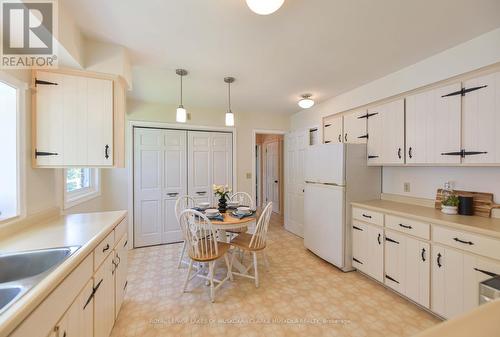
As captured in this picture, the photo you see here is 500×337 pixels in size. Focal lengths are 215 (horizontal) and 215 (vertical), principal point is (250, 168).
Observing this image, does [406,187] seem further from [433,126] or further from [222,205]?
[222,205]

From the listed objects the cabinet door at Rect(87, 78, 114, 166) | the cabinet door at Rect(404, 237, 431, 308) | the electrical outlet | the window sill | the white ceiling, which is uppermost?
the white ceiling

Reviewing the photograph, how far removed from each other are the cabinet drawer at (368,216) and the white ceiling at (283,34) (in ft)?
5.38

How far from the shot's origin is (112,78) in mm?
1887

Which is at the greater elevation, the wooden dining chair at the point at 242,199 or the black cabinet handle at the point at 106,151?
the black cabinet handle at the point at 106,151

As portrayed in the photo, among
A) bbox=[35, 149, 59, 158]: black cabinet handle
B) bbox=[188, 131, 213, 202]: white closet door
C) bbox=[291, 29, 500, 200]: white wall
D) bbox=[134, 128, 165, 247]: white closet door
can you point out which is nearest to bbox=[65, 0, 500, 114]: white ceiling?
bbox=[291, 29, 500, 200]: white wall

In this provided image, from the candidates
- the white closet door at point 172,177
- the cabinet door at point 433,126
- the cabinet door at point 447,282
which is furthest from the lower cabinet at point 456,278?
the white closet door at point 172,177

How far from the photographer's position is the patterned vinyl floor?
1796mm

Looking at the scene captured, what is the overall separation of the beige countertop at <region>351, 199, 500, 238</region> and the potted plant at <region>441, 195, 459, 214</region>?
0.06 metres

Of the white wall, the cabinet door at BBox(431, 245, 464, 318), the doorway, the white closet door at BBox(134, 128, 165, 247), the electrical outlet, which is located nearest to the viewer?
the cabinet door at BBox(431, 245, 464, 318)

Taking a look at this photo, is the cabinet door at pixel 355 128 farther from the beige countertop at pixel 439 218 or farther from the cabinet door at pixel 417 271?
the cabinet door at pixel 417 271

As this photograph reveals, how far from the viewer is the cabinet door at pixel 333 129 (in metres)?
3.29

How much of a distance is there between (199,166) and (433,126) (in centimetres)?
337

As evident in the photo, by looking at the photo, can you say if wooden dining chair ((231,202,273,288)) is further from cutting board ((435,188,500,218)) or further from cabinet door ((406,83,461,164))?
cutting board ((435,188,500,218))

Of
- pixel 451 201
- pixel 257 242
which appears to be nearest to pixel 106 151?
pixel 257 242
